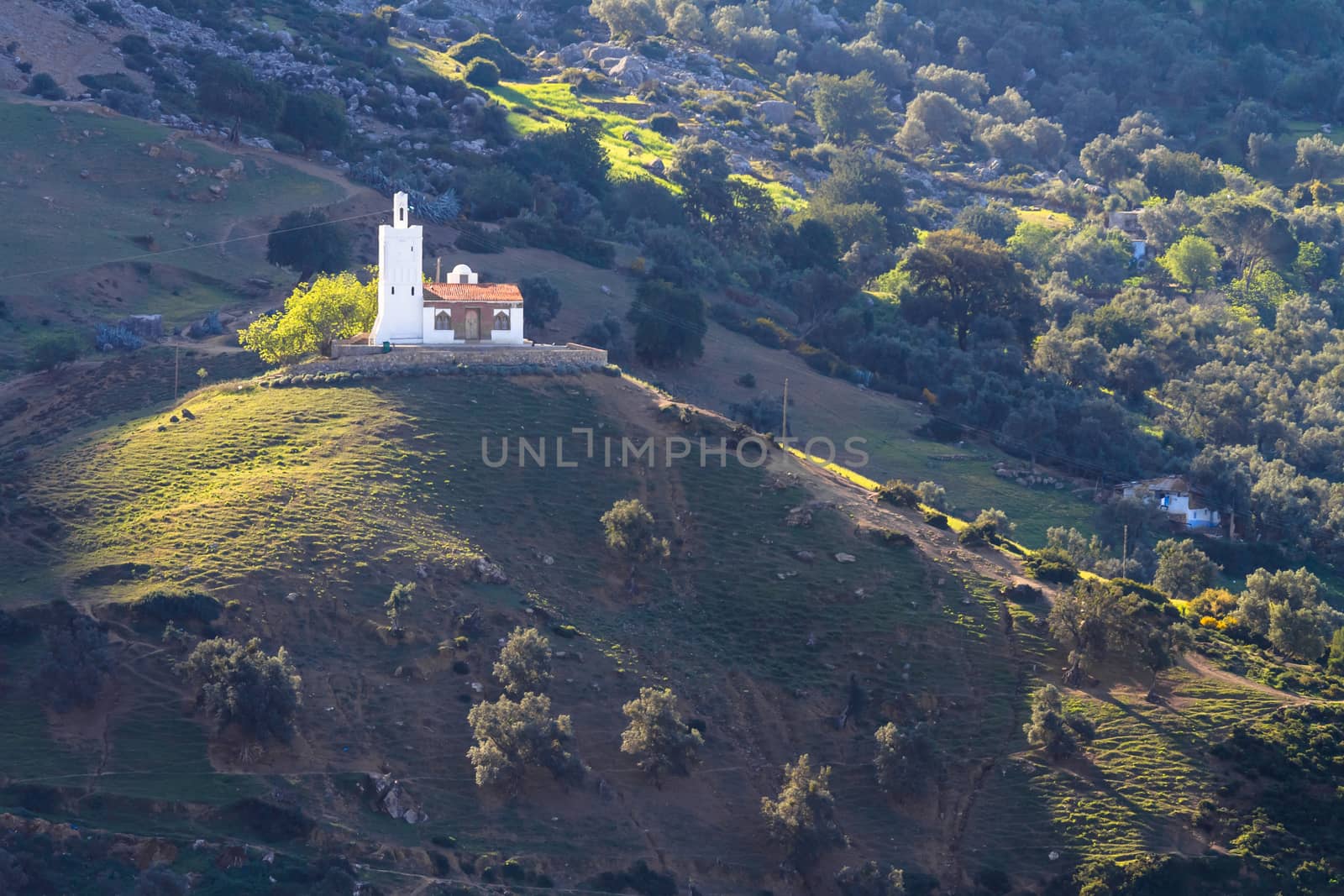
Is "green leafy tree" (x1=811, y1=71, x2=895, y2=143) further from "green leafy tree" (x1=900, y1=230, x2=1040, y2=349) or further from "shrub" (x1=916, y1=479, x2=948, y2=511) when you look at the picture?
"shrub" (x1=916, y1=479, x2=948, y2=511)

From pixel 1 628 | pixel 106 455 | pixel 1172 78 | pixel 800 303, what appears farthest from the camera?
pixel 1172 78

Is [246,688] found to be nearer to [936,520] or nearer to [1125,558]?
[936,520]

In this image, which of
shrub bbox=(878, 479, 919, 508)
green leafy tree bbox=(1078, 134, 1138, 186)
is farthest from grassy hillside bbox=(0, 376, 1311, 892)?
green leafy tree bbox=(1078, 134, 1138, 186)

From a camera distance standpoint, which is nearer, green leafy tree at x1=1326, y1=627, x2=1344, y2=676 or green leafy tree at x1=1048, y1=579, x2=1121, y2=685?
green leafy tree at x1=1048, y1=579, x2=1121, y2=685

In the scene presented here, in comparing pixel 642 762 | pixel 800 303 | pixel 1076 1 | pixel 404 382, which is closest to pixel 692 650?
pixel 642 762

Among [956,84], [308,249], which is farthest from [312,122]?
[956,84]

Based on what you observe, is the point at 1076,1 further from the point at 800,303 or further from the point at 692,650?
the point at 692,650

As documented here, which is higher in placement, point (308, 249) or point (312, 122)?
point (312, 122)
